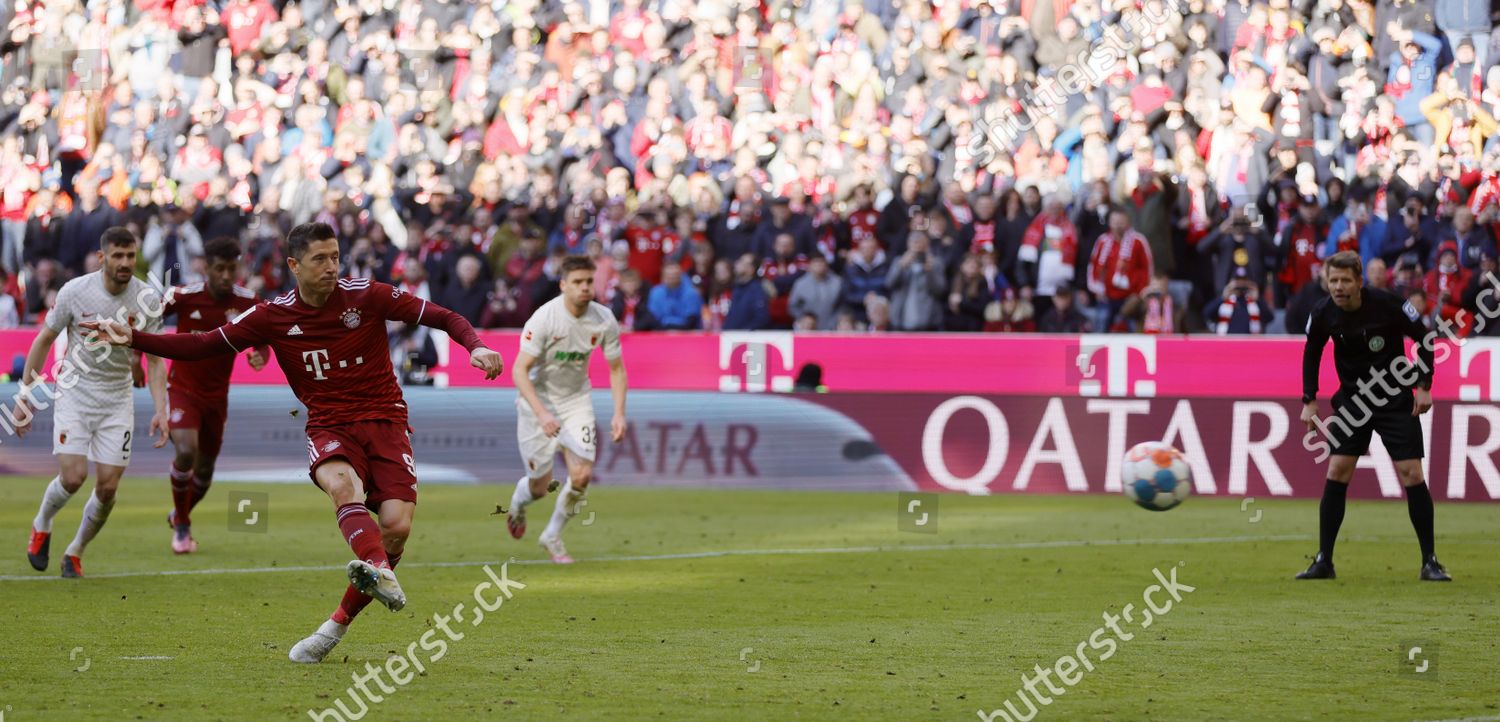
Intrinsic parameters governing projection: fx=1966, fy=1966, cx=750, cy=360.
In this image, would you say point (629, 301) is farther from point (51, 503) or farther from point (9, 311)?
point (51, 503)

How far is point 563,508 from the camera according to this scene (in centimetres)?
1397

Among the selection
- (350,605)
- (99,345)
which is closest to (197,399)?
(99,345)

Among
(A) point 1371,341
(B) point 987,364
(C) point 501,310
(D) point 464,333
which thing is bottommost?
(B) point 987,364

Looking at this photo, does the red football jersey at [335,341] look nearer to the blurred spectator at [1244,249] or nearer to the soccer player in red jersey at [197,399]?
the soccer player in red jersey at [197,399]

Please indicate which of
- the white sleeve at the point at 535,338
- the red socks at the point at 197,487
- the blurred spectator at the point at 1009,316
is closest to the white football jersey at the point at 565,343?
the white sleeve at the point at 535,338

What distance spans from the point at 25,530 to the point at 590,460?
5046mm

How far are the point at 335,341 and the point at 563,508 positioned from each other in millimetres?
5078

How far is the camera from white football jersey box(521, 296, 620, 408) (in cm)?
1393

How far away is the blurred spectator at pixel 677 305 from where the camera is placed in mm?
22828

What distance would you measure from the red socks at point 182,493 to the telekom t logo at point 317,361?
568 cm

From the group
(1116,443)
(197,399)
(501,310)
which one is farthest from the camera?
(501,310)

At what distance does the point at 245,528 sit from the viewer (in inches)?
641

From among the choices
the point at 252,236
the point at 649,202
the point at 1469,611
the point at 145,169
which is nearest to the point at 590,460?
the point at 1469,611

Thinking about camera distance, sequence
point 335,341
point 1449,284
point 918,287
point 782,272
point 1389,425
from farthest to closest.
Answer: point 782,272
point 918,287
point 1449,284
point 1389,425
point 335,341
